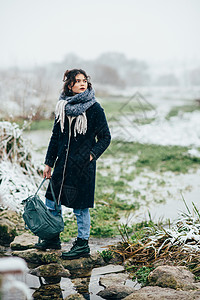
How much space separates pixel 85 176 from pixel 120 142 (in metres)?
A: 7.58

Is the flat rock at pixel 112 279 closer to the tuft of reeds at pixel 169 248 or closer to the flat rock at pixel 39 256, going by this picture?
the tuft of reeds at pixel 169 248

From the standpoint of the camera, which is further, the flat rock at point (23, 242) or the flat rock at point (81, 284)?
the flat rock at point (23, 242)

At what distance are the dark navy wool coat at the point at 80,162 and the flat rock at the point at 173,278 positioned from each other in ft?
2.81

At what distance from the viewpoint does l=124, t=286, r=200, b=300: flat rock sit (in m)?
2.54

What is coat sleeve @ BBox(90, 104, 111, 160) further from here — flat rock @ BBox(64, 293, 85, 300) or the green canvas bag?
flat rock @ BBox(64, 293, 85, 300)

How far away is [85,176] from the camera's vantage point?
134 inches

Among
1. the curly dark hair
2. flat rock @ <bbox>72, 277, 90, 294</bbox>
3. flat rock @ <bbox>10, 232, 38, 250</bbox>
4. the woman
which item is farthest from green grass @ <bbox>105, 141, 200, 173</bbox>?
flat rock @ <bbox>72, 277, 90, 294</bbox>

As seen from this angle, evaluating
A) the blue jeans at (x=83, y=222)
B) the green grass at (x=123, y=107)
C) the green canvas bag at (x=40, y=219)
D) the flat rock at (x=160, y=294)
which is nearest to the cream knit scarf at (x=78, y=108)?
the green canvas bag at (x=40, y=219)

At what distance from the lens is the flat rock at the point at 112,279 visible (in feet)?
10.1

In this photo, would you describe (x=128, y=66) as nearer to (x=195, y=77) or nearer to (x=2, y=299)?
(x=195, y=77)

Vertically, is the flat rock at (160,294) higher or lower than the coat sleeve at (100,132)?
lower

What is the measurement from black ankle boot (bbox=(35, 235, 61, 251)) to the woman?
220mm

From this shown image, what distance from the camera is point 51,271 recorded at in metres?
3.27

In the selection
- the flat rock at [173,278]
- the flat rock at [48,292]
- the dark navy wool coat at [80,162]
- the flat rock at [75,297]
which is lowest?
the flat rock at [48,292]
